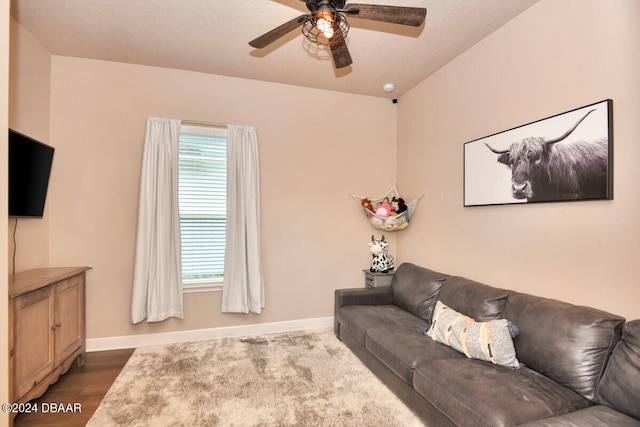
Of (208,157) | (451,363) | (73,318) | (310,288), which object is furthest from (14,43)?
(451,363)

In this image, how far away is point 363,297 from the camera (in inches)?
128

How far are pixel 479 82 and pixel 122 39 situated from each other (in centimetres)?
317

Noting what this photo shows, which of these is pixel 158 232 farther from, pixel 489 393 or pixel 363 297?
pixel 489 393

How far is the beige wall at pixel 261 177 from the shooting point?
305cm

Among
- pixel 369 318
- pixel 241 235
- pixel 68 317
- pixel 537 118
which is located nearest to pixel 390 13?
pixel 537 118

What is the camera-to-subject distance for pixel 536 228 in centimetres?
222

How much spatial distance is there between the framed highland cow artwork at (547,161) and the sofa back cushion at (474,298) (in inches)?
27.5

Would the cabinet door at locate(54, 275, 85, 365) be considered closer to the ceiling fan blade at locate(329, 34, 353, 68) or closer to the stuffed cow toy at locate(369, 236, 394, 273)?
the ceiling fan blade at locate(329, 34, 353, 68)

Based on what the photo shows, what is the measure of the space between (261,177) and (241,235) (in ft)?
2.32

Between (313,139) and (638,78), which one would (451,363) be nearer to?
(638,78)

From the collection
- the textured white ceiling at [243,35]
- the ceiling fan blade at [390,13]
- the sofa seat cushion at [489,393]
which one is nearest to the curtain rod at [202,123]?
the textured white ceiling at [243,35]

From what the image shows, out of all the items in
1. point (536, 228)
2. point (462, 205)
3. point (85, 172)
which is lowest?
point (536, 228)

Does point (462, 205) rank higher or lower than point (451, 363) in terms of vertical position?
higher

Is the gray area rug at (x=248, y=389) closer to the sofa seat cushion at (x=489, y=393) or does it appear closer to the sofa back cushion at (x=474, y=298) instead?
the sofa seat cushion at (x=489, y=393)
